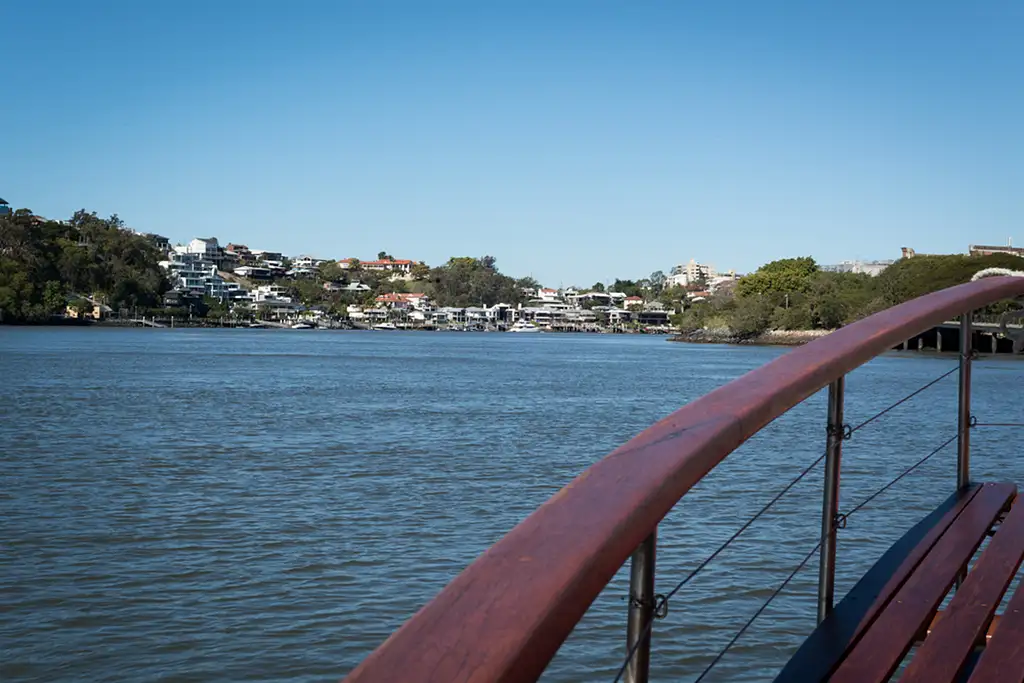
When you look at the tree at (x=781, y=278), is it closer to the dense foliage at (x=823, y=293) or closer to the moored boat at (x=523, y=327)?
the dense foliage at (x=823, y=293)

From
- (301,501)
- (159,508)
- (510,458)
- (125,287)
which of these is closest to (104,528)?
(159,508)

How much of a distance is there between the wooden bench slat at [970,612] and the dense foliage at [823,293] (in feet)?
275

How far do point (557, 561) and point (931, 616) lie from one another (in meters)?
1.82

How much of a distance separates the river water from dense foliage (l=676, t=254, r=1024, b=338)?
67.8m

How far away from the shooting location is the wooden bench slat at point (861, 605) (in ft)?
7.45

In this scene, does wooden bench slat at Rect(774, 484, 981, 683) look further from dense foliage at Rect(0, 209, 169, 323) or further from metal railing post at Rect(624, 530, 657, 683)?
dense foliage at Rect(0, 209, 169, 323)

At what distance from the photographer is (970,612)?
2719 millimetres

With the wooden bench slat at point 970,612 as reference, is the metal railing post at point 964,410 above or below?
above

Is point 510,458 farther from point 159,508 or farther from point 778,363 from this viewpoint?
point 778,363

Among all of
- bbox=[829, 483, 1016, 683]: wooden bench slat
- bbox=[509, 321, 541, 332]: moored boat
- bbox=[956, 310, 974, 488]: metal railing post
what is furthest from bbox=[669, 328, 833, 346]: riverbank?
bbox=[829, 483, 1016, 683]: wooden bench slat

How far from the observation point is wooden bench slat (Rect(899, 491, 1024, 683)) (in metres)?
2.36

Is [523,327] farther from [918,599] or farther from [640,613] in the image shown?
[640,613]

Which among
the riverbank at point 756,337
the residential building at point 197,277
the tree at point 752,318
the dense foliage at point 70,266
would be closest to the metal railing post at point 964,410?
the riverbank at point 756,337

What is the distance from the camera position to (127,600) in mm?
8008
